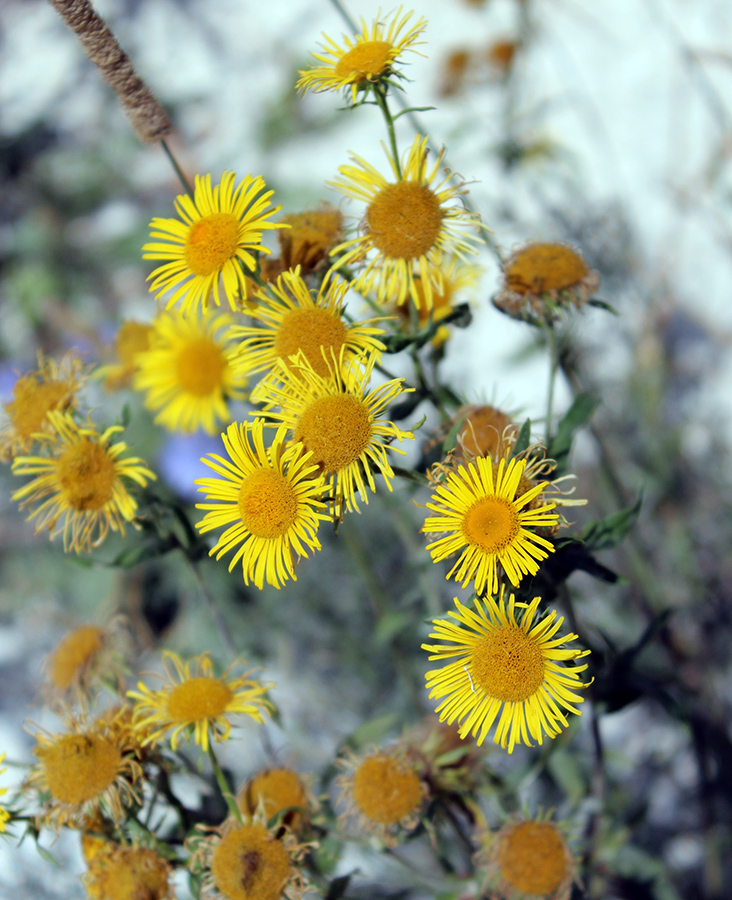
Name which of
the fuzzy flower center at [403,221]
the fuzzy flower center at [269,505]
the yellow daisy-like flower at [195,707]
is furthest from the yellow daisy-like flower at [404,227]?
the yellow daisy-like flower at [195,707]

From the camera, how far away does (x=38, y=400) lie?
837mm

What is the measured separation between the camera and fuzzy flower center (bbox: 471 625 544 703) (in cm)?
62

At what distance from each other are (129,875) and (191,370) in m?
0.61

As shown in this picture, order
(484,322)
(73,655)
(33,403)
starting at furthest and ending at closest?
1. (484,322)
2. (73,655)
3. (33,403)

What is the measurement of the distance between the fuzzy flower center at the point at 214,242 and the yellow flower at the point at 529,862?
2.11 feet

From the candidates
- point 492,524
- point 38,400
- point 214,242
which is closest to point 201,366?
point 38,400

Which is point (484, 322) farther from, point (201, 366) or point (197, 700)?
point (197, 700)

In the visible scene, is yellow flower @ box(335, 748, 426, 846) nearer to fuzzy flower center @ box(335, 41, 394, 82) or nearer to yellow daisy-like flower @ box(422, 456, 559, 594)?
yellow daisy-like flower @ box(422, 456, 559, 594)

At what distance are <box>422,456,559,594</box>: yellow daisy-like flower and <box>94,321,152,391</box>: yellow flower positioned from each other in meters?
0.57

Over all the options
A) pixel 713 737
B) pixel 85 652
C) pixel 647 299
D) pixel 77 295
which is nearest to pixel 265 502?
pixel 85 652

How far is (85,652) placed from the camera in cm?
95

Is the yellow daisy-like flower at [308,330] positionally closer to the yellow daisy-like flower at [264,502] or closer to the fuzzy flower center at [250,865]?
the yellow daisy-like flower at [264,502]

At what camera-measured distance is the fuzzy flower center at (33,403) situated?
0.83m

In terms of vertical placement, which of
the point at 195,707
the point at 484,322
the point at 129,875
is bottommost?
the point at 129,875
